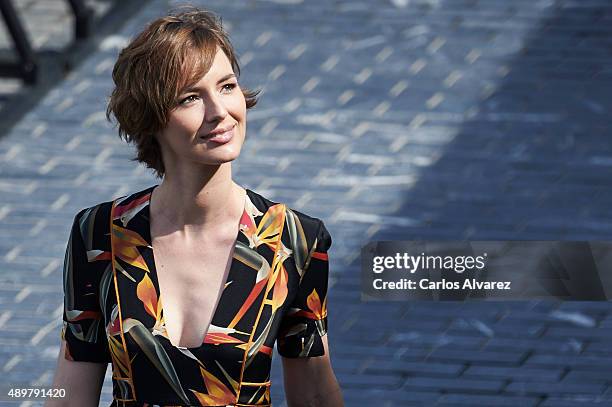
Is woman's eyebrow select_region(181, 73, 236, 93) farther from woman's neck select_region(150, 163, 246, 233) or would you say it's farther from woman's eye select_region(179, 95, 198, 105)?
woman's neck select_region(150, 163, 246, 233)

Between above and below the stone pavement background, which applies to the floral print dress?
above

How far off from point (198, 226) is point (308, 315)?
266 mm

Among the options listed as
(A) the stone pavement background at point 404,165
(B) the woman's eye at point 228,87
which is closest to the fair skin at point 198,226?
(B) the woman's eye at point 228,87

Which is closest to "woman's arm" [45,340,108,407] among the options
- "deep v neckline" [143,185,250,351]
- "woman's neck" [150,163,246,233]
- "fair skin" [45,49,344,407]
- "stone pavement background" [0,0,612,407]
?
"fair skin" [45,49,344,407]

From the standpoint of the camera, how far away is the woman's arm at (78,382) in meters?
Result: 2.40

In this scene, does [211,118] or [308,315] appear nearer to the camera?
[211,118]

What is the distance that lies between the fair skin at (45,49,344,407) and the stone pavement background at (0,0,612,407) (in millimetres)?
2647

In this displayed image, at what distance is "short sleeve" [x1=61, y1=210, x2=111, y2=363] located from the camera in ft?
7.93

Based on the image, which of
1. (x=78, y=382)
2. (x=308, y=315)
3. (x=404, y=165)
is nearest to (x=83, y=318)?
(x=78, y=382)

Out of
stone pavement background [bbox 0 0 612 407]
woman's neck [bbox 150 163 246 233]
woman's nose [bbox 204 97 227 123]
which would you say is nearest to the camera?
woman's nose [bbox 204 97 227 123]

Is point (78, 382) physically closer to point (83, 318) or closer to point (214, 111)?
point (83, 318)

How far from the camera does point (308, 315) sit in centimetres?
246

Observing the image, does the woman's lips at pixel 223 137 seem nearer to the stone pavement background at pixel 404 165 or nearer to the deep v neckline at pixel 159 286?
the deep v neckline at pixel 159 286

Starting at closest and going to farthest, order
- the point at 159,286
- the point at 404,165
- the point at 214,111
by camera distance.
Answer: the point at 214,111 < the point at 159,286 < the point at 404,165
